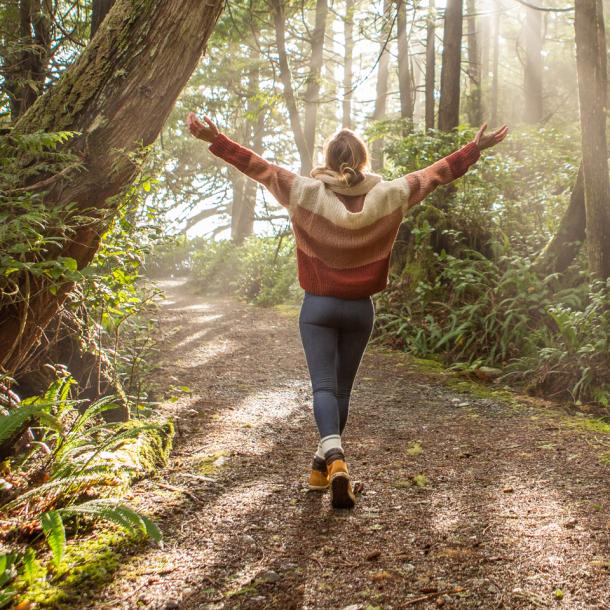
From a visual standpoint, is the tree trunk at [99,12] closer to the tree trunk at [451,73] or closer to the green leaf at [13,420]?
the green leaf at [13,420]

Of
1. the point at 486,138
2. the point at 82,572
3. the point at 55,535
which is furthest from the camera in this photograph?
the point at 486,138

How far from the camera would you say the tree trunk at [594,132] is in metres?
6.37

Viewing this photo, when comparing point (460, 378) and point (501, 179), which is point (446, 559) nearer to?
point (460, 378)

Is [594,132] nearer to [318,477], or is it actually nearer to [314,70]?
[318,477]

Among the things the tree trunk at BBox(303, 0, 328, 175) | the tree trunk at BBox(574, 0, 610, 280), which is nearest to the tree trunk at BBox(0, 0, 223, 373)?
the tree trunk at BBox(574, 0, 610, 280)

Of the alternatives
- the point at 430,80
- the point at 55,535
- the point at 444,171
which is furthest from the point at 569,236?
the point at 430,80

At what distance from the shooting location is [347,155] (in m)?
3.48

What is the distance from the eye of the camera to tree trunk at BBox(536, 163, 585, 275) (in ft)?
23.5

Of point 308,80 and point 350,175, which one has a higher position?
point 308,80

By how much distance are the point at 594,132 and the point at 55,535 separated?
6.70m

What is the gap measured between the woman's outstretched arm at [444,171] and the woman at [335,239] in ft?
0.05

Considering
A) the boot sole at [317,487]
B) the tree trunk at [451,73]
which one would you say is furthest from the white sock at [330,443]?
the tree trunk at [451,73]

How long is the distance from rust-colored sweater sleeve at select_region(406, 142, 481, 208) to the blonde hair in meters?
0.34

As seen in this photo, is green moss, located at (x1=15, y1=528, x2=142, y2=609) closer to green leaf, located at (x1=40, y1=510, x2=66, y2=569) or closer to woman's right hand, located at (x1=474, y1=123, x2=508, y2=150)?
green leaf, located at (x1=40, y1=510, x2=66, y2=569)
